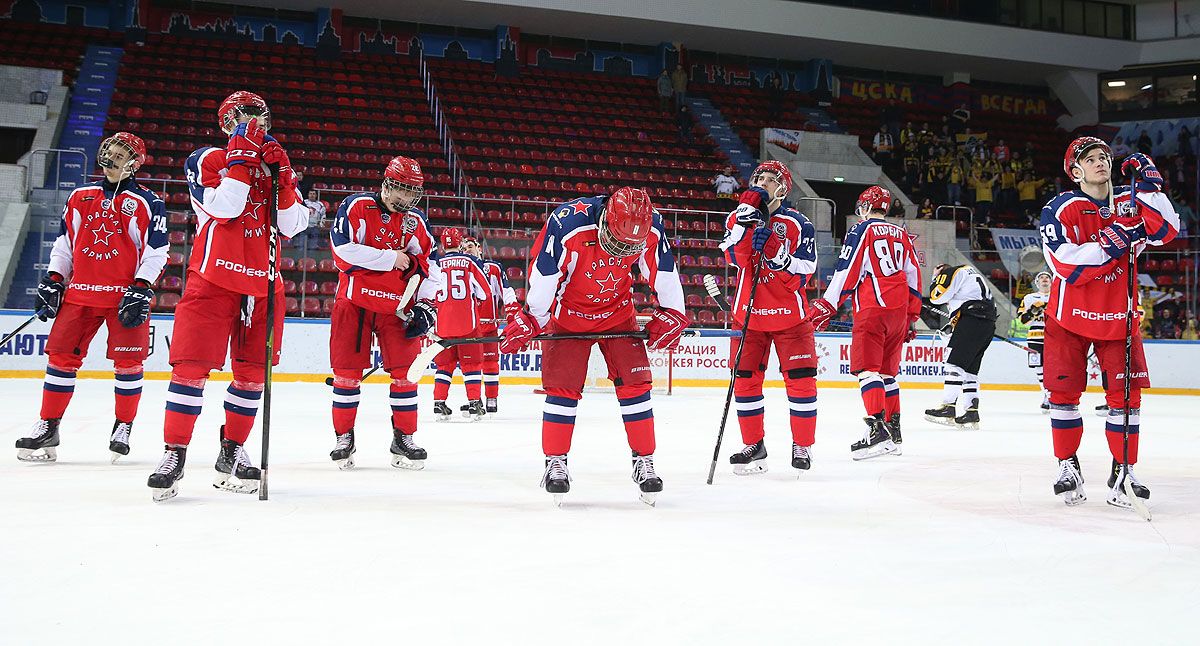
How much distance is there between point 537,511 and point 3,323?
10680 mm

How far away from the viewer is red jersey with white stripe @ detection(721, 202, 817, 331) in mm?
5406

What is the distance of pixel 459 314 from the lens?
353 inches

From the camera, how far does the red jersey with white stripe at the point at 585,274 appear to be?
Answer: 4125 mm

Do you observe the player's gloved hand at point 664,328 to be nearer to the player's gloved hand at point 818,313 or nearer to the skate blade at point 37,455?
the player's gloved hand at point 818,313

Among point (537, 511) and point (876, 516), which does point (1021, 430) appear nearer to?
point (876, 516)

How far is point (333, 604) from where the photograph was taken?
2459 mm

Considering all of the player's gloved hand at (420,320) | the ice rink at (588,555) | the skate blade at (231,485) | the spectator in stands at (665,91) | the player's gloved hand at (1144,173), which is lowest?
the ice rink at (588,555)

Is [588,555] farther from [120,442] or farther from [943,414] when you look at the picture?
[943,414]

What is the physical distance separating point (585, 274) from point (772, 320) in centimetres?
158

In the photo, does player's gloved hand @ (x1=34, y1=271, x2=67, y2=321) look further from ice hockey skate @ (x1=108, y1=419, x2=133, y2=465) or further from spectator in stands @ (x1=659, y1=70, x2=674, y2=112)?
spectator in stands @ (x1=659, y1=70, x2=674, y2=112)

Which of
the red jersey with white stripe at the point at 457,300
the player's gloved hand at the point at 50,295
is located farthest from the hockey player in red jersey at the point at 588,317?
the red jersey with white stripe at the point at 457,300

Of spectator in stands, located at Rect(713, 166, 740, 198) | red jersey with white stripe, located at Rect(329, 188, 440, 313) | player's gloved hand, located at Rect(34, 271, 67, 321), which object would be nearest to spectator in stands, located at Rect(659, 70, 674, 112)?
spectator in stands, located at Rect(713, 166, 740, 198)

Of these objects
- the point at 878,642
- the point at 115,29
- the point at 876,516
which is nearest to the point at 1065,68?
the point at 115,29

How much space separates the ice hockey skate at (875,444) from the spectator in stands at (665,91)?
17.4 metres
